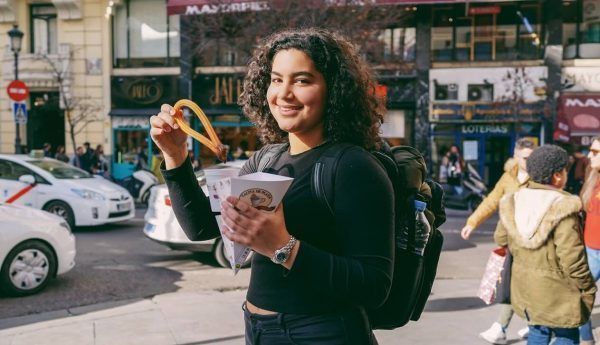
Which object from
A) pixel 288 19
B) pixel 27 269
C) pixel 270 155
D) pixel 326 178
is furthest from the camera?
pixel 288 19

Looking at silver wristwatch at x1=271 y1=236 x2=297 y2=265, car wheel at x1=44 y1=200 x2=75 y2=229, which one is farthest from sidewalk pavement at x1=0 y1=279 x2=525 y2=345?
car wheel at x1=44 y1=200 x2=75 y2=229

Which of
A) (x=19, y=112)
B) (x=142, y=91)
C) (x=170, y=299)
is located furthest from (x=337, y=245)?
(x=142, y=91)

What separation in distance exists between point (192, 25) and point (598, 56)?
14.1 metres

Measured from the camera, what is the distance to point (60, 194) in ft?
37.7

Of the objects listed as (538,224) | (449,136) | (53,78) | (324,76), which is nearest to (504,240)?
Answer: (538,224)

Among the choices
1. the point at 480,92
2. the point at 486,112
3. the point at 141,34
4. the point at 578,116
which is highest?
the point at 141,34

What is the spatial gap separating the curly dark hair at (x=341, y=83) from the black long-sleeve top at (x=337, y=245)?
0.10 meters

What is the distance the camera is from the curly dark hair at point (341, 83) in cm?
189

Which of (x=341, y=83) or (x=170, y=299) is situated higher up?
(x=341, y=83)

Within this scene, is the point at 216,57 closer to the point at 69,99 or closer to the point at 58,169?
the point at 69,99

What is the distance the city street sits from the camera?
528cm

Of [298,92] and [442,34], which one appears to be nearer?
[298,92]

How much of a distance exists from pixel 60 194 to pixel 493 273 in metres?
9.12

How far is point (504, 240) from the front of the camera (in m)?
4.40
